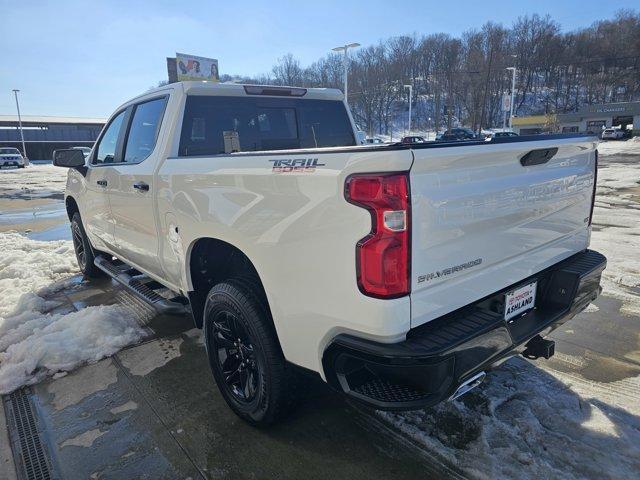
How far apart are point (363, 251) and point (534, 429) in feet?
5.51

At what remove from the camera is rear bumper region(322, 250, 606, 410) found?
1.86 metres

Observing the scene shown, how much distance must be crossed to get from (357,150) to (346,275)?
0.53 metres

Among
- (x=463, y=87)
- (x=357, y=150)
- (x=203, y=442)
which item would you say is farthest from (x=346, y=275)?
(x=463, y=87)

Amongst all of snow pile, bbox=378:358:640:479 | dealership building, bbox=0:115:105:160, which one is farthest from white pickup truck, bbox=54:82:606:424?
dealership building, bbox=0:115:105:160

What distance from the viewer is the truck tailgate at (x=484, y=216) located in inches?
75.2

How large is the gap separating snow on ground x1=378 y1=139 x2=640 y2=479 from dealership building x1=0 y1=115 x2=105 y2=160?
59.1 metres

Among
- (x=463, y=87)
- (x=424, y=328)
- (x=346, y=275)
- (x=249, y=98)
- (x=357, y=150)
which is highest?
(x=463, y=87)

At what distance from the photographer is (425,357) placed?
1839 millimetres

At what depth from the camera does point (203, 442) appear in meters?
2.75

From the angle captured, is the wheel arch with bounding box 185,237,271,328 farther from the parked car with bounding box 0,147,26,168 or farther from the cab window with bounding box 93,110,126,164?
the parked car with bounding box 0,147,26,168

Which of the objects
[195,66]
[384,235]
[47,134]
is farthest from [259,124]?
[47,134]

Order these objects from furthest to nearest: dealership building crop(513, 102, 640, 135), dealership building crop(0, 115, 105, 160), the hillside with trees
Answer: the hillside with trees → dealership building crop(513, 102, 640, 135) → dealership building crop(0, 115, 105, 160)

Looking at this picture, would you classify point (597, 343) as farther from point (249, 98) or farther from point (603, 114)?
point (603, 114)

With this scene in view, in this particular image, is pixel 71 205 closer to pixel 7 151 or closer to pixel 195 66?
pixel 195 66
